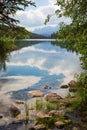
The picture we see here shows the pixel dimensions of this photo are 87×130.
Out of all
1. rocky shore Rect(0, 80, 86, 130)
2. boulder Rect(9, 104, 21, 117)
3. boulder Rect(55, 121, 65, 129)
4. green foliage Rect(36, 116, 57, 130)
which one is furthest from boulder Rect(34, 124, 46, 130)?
boulder Rect(9, 104, 21, 117)

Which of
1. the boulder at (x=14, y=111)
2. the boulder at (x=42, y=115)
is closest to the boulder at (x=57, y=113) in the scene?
the boulder at (x=42, y=115)

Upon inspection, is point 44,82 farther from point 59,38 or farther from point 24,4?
point 59,38

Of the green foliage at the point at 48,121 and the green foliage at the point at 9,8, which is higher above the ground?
the green foliage at the point at 9,8

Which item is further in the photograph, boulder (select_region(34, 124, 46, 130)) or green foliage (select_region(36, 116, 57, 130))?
green foliage (select_region(36, 116, 57, 130))

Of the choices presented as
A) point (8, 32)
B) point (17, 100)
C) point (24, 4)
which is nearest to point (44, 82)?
point (17, 100)

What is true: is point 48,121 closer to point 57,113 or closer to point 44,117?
point 44,117

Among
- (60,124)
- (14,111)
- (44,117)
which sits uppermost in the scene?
(44,117)

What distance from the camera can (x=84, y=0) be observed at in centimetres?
1519

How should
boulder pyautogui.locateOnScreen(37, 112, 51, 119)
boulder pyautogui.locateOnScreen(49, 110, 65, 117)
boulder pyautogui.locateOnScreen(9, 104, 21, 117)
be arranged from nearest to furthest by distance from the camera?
boulder pyautogui.locateOnScreen(37, 112, 51, 119) < boulder pyautogui.locateOnScreen(49, 110, 65, 117) < boulder pyautogui.locateOnScreen(9, 104, 21, 117)

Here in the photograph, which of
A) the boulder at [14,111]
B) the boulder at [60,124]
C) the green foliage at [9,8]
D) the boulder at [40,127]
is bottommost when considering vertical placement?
the boulder at [14,111]

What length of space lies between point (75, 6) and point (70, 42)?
2159mm

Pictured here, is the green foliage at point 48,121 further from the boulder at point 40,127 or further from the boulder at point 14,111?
the boulder at point 14,111

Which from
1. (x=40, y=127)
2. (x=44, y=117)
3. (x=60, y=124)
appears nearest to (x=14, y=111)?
(x=44, y=117)

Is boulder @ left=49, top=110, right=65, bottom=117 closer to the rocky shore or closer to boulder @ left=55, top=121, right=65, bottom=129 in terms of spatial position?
the rocky shore
